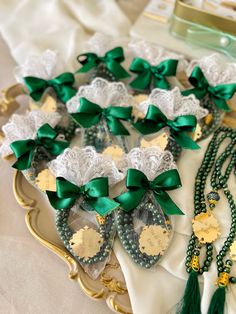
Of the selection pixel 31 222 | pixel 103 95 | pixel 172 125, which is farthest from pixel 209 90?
pixel 31 222

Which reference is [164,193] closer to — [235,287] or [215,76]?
[235,287]

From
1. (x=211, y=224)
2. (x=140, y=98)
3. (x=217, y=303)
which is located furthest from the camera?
(x=140, y=98)

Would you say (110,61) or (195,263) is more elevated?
(110,61)

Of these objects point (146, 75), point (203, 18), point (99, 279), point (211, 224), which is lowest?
point (99, 279)

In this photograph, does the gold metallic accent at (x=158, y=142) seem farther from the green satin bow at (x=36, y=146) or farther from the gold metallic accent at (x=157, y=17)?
the gold metallic accent at (x=157, y=17)

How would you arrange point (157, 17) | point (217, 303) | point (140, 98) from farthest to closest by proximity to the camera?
point (157, 17) < point (140, 98) < point (217, 303)

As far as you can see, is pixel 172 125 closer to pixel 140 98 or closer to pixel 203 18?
pixel 140 98

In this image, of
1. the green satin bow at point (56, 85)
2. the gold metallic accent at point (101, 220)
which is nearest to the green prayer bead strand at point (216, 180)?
the gold metallic accent at point (101, 220)

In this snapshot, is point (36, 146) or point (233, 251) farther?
point (36, 146)
